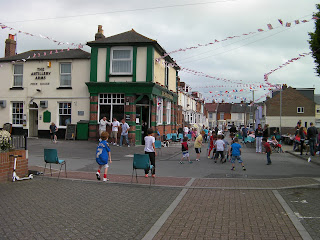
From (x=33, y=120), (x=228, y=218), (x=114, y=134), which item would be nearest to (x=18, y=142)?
(x=228, y=218)

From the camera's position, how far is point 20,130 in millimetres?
23672

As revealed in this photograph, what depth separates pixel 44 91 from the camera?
2316 centimetres

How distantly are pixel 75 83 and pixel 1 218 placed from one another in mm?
17521

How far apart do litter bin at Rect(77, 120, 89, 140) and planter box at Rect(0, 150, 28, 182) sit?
12062 mm

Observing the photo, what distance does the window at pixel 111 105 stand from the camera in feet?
71.7

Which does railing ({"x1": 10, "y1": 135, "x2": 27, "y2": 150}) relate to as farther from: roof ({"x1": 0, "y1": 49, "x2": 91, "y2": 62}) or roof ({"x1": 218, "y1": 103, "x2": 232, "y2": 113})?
roof ({"x1": 218, "y1": 103, "x2": 232, "y2": 113})

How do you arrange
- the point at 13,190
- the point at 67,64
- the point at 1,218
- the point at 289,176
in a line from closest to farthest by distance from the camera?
the point at 1,218
the point at 13,190
the point at 289,176
the point at 67,64

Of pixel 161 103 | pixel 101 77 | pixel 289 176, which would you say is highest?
pixel 101 77

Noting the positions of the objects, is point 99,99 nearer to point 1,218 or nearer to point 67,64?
point 67,64

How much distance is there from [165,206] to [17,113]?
1991 cm

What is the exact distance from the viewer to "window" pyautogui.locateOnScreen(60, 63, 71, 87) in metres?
22.9

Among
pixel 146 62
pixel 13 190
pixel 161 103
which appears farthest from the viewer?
pixel 161 103

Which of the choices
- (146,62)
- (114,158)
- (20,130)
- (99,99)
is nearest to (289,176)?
(114,158)

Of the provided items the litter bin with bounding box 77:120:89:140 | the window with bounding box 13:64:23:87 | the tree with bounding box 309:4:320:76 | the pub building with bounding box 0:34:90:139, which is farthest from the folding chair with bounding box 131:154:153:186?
the window with bounding box 13:64:23:87
